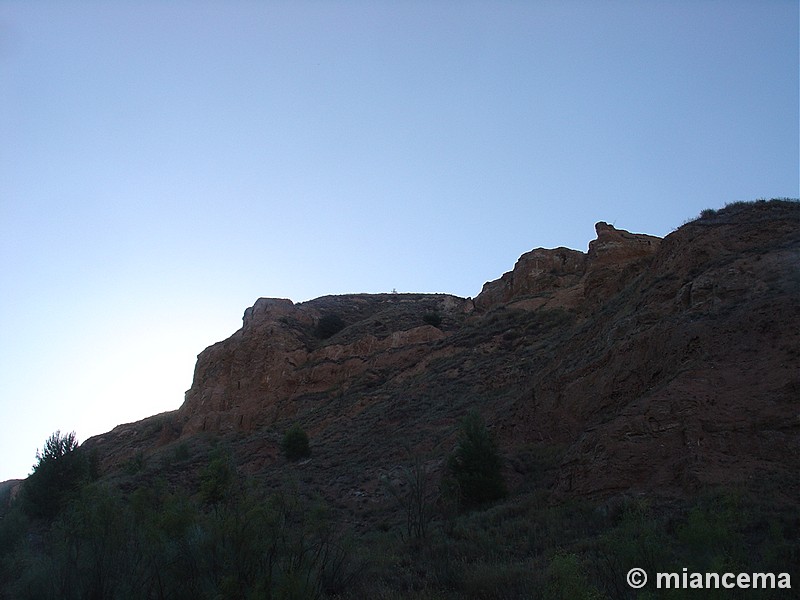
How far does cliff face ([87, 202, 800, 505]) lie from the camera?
12.1 metres

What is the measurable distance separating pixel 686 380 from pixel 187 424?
36.7 meters

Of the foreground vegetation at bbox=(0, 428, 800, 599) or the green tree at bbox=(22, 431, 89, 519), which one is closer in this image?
the foreground vegetation at bbox=(0, 428, 800, 599)

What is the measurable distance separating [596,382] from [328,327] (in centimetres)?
3554

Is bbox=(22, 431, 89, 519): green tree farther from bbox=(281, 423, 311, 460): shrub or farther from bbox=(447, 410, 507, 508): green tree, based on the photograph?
bbox=(447, 410, 507, 508): green tree

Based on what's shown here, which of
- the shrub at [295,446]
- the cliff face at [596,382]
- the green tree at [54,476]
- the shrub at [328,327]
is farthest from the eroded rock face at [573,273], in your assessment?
the green tree at [54,476]

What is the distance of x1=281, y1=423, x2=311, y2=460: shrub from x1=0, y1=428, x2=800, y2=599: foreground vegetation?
14.2m

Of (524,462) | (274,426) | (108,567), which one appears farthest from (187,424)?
(108,567)

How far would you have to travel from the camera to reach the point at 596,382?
17.6 metres

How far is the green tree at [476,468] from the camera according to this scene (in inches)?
623

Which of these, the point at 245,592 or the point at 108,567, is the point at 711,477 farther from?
→ the point at 108,567

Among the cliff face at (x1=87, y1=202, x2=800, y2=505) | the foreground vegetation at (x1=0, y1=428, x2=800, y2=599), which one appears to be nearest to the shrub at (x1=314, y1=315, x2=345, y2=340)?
the cliff face at (x1=87, y1=202, x2=800, y2=505)

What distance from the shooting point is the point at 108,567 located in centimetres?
834

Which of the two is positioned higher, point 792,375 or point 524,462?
point 792,375

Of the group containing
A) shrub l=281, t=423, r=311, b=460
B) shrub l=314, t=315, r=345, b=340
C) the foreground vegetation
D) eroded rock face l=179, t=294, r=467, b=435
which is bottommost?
the foreground vegetation
